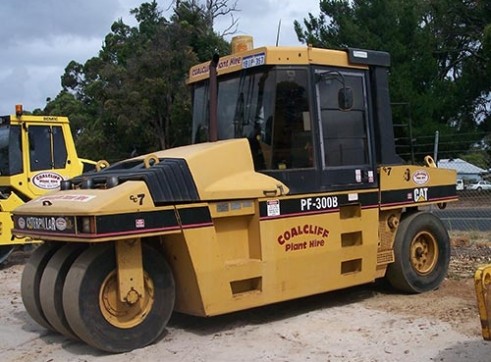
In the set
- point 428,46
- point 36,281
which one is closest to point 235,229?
point 36,281

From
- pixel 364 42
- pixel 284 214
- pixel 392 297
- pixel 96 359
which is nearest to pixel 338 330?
pixel 284 214

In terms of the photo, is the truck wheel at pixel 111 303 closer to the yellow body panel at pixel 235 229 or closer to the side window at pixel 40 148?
the yellow body panel at pixel 235 229

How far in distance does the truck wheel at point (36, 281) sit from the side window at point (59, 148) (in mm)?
5624

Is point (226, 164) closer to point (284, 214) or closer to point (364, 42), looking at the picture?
point (284, 214)

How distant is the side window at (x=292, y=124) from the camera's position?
→ 682 centimetres

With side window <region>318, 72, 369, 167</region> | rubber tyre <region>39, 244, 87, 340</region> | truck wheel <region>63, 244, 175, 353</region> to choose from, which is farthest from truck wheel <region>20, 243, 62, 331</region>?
side window <region>318, 72, 369, 167</region>

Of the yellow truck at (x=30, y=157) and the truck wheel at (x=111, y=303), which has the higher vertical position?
the yellow truck at (x=30, y=157)

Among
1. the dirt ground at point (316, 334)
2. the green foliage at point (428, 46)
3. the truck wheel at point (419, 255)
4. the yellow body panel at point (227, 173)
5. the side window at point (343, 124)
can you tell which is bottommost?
the dirt ground at point (316, 334)

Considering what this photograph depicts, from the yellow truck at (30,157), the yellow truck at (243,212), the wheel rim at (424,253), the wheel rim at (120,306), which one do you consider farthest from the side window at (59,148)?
the wheel rim at (424,253)

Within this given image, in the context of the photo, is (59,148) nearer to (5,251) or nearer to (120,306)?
(5,251)

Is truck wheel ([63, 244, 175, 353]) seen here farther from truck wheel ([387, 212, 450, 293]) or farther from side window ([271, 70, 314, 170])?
truck wheel ([387, 212, 450, 293])

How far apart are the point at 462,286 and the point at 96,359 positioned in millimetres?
4881

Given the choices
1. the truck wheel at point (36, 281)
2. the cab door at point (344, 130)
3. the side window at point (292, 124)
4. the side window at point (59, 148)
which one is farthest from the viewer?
the side window at point (59, 148)

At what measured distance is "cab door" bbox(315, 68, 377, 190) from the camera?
23.4 feet
